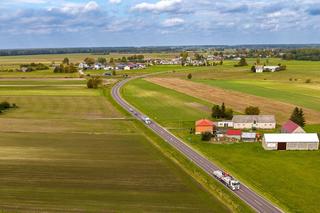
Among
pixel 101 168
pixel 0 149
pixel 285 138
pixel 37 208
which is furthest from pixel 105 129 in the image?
pixel 37 208

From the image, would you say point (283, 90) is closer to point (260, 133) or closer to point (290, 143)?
point (260, 133)

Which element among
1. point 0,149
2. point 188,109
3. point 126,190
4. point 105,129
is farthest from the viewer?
point 188,109

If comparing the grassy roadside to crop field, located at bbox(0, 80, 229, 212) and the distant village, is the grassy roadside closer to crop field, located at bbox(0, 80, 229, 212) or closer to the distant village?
crop field, located at bbox(0, 80, 229, 212)

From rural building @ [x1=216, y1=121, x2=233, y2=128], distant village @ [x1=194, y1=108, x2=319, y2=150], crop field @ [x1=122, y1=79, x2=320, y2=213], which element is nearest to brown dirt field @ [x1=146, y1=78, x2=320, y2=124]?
distant village @ [x1=194, y1=108, x2=319, y2=150]

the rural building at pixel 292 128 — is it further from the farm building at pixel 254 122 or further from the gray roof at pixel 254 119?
the gray roof at pixel 254 119

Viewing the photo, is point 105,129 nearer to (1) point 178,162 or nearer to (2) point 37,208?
(1) point 178,162
